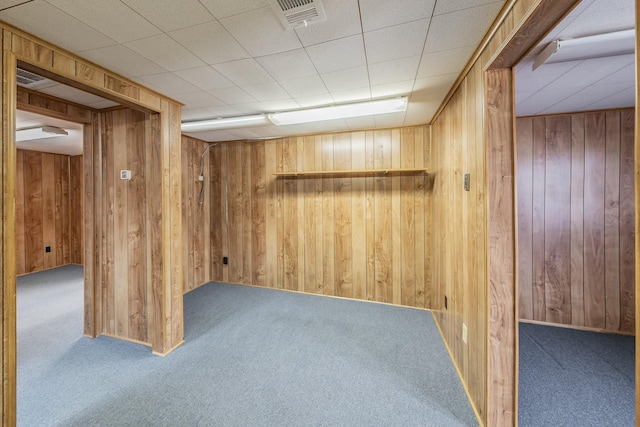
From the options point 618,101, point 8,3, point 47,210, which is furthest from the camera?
point 47,210

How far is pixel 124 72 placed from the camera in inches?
70.3

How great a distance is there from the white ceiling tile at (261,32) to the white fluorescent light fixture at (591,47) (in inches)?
57.3

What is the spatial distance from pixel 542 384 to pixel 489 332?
101 centimetres

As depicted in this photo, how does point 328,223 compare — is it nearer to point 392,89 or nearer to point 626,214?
point 392,89

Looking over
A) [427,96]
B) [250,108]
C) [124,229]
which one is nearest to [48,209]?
[124,229]

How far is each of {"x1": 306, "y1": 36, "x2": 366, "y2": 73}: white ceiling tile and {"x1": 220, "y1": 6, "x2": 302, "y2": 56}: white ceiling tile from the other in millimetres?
143

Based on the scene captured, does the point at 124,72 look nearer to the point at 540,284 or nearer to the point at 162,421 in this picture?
the point at 162,421

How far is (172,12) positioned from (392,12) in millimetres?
1071

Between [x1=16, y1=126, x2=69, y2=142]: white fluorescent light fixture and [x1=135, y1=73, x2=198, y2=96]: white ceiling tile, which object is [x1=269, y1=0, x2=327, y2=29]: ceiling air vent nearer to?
[x1=135, y1=73, x2=198, y2=96]: white ceiling tile

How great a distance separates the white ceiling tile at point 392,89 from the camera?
79.5 inches

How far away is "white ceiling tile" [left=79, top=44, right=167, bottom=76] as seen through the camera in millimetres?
1524

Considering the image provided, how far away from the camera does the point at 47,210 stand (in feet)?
16.4

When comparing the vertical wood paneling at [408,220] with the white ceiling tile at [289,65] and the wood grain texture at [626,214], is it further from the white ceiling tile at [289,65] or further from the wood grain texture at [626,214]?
the wood grain texture at [626,214]

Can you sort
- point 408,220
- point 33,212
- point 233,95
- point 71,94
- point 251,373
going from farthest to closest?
point 33,212 < point 408,220 < point 233,95 < point 71,94 < point 251,373
